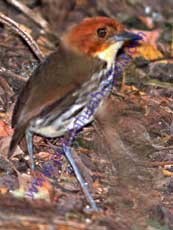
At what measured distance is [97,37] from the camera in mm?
A: 5086

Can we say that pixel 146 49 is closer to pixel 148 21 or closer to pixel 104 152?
pixel 148 21

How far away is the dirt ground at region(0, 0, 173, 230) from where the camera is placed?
16.1ft

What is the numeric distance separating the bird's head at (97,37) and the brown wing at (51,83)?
0.06 metres

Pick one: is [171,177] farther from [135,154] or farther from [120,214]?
[120,214]

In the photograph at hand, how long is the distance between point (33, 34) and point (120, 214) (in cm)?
267

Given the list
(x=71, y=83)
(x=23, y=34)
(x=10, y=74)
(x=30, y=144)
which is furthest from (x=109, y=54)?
(x=10, y=74)

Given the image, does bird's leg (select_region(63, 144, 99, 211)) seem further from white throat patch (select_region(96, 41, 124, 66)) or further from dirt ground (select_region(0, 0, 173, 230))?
white throat patch (select_region(96, 41, 124, 66))

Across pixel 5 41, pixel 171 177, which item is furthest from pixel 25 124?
pixel 5 41

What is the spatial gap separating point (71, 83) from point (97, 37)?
34 cm

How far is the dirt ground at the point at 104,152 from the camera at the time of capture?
4906mm

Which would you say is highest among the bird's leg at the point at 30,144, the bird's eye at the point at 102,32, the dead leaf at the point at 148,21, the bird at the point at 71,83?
the dead leaf at the point at 148,21

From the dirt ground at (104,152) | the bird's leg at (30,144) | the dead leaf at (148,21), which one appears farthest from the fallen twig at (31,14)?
the bird's leg at (30,144)

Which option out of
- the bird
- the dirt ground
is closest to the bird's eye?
the bird

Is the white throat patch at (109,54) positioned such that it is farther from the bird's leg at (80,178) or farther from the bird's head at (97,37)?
the bird's leg at (80,178)
